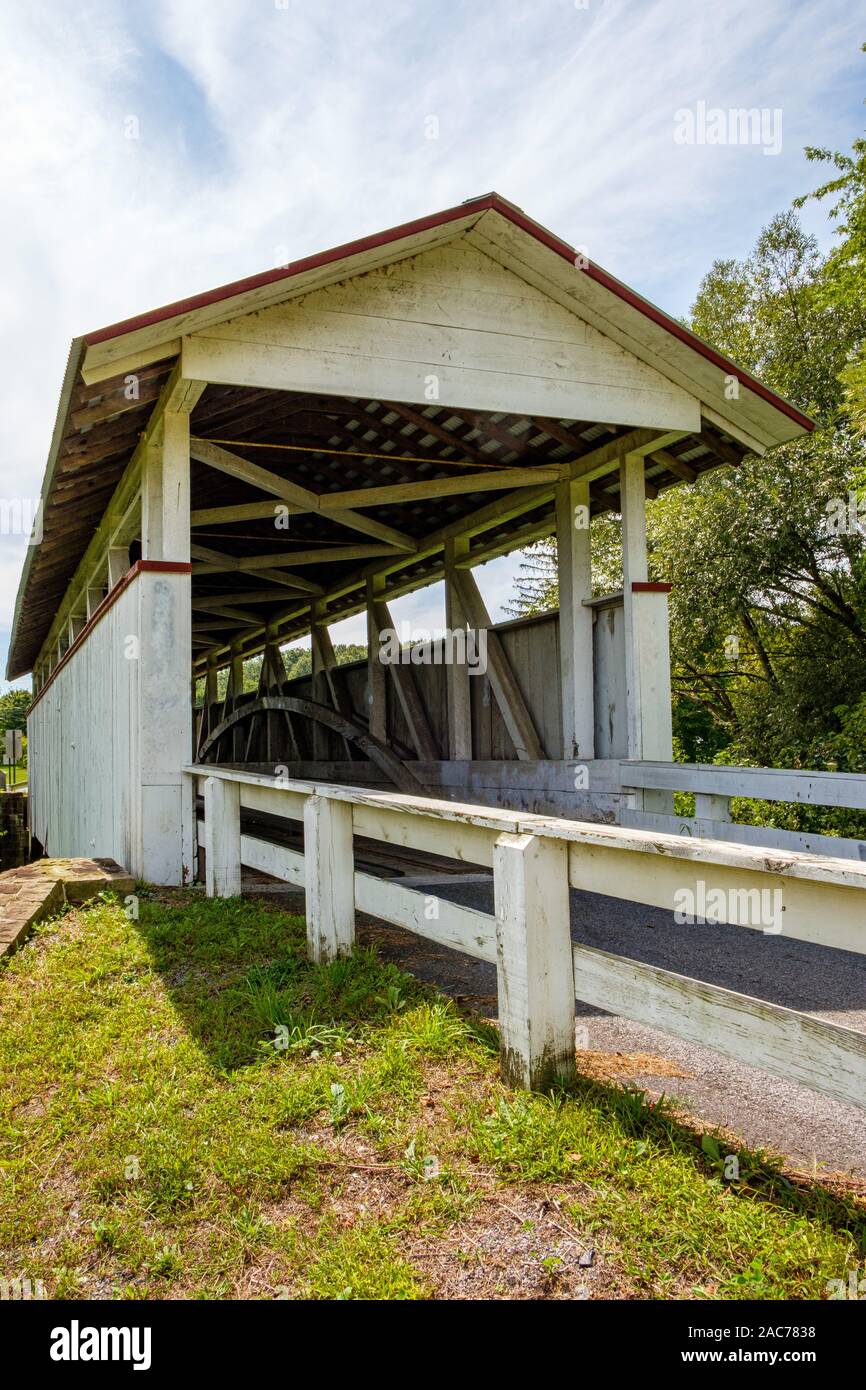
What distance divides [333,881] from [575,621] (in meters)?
4.59

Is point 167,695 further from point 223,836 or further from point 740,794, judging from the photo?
point 740,794

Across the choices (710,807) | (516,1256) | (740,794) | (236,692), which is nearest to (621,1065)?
(516,1256)

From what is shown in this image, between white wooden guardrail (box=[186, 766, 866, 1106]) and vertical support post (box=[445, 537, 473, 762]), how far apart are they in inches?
230

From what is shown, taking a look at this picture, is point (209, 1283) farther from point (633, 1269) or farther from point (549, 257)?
point (549, 257)

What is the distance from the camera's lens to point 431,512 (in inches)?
403

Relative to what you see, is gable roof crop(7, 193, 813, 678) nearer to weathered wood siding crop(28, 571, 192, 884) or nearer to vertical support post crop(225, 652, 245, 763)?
weathered wood siding crop(28, 571, 192, 884)

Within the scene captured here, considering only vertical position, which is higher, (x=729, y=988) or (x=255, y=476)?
(x=255, y=476)

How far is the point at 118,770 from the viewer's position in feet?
23.4

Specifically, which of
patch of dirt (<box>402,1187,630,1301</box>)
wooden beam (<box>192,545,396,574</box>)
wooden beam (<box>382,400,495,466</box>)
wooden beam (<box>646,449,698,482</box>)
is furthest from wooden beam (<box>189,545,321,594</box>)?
patch of dirt (<box>402,1187,630,1301</box>)

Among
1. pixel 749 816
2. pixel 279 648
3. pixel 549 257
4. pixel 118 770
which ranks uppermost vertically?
pixel 549 257

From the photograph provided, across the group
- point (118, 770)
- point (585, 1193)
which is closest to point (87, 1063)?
point (585, 1193)

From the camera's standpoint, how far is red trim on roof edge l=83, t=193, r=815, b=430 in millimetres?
5238

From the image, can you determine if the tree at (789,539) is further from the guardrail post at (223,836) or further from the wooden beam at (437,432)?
the guardrail post at (223,836)

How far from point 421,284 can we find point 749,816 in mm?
13621
